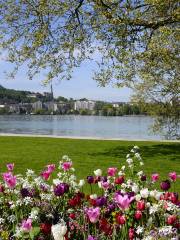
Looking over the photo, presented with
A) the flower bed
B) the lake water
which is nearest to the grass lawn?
the flower bed

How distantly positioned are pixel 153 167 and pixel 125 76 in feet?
24.9

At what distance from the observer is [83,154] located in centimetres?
1886

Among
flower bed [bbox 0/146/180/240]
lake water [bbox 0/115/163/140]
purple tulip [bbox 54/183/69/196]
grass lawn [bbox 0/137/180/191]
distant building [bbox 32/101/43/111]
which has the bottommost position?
lake water [bbox 0/115/163/140]

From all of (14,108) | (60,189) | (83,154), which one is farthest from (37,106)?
(60,189)

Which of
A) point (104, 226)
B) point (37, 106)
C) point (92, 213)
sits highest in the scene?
point (37, 106)

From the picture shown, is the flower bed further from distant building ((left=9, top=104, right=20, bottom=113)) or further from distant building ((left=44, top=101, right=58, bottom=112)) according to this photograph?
distant building ((left=44, top=101, right=58, bottom=112))

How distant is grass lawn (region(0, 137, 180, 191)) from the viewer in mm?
15391

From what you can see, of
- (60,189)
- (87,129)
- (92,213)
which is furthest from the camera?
(87,129)

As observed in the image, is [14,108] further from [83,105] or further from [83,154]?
[83,154]

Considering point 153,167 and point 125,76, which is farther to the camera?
point 125,76

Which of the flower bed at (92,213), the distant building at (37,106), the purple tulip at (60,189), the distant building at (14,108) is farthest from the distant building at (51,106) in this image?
the purple tulip at (60,189)

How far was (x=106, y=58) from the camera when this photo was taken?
22359 mm

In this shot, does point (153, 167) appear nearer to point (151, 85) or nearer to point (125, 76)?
point (125, 76)

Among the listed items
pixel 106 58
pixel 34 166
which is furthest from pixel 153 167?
pixel 106 58
